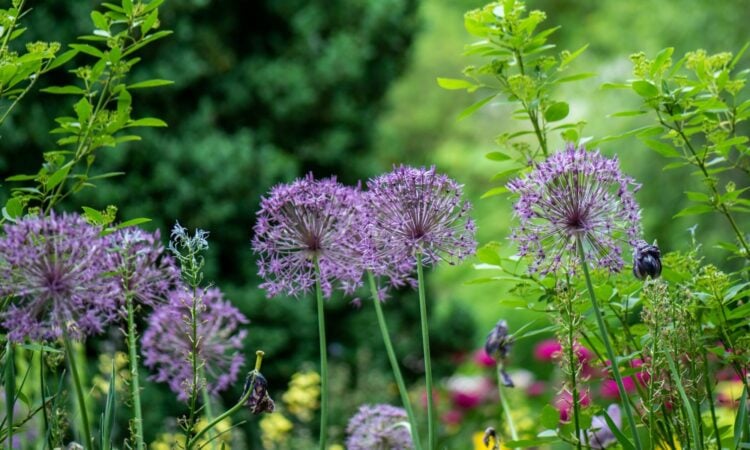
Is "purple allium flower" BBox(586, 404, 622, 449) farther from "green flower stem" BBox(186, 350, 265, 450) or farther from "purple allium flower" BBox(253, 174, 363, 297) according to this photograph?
"green flower stem" BBox(186, 350, 265, 450)

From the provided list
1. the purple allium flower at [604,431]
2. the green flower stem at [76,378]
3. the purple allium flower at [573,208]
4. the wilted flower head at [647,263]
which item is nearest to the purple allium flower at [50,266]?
the green flower stem at [76,378]

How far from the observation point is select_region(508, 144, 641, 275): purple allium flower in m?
1.76

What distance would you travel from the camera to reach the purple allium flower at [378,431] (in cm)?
290

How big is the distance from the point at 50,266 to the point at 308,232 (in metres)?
0.61

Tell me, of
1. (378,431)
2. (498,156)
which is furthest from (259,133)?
(498,156)

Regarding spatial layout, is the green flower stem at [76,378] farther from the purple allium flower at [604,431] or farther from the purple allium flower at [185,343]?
the purple allium flower at [604,431]

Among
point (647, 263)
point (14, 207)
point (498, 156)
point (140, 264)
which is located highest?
point (498, 156)

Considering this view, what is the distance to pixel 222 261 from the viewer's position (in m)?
9.39

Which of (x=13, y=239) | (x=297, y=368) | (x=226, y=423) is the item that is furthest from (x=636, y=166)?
(x=13, y=239)

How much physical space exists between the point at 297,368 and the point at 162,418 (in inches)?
55.5

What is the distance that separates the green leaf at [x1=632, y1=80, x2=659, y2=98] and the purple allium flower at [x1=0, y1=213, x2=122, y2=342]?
46.6 inches

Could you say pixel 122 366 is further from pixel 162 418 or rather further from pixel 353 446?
pixel 353 446

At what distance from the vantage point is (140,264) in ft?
6.26

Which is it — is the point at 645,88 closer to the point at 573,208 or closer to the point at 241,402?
the point at 573,208
